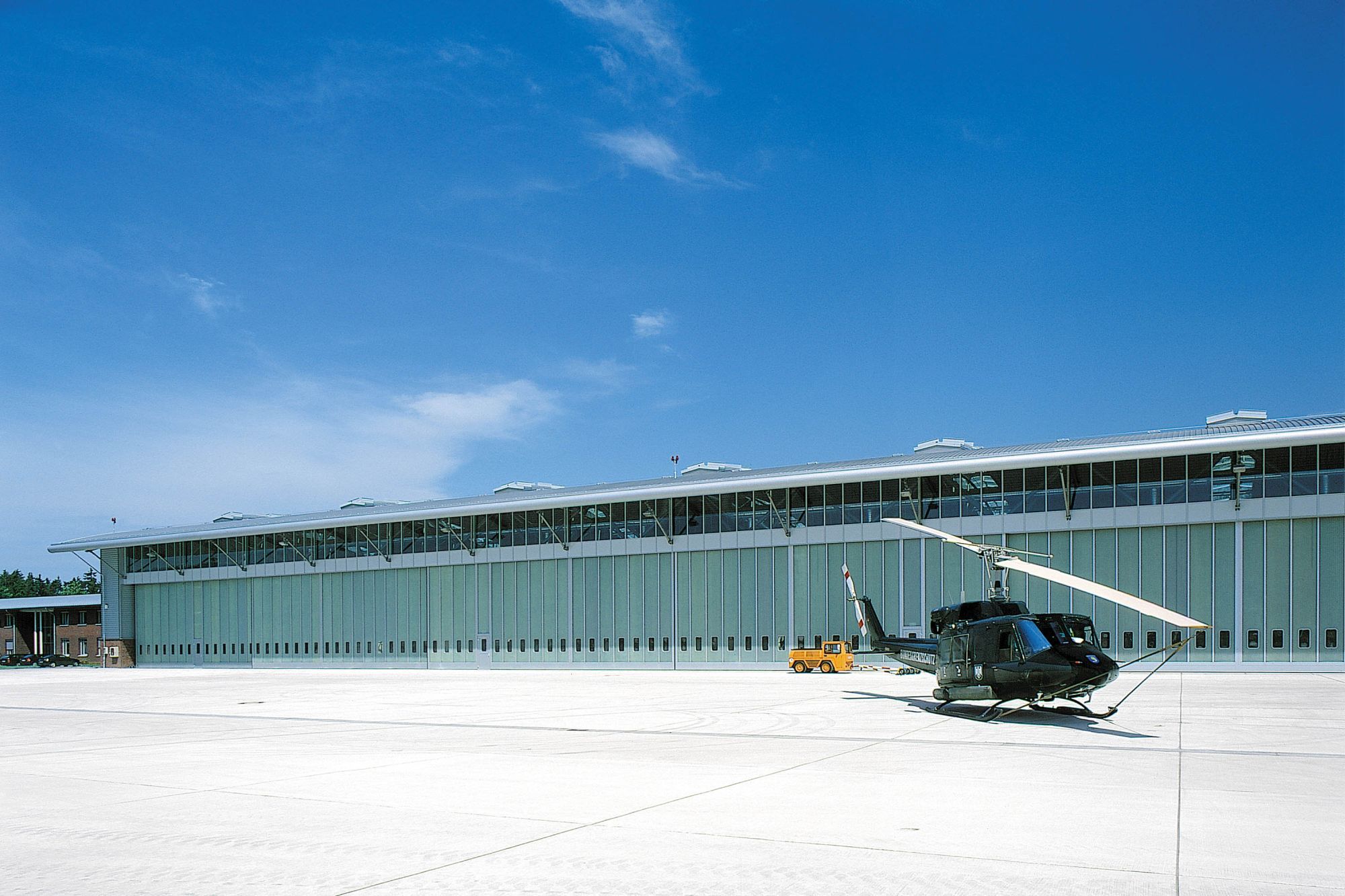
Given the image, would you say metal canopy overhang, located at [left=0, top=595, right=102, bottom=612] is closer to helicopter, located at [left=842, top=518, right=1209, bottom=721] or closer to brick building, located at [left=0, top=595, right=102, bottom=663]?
brick building, located at [left=0, top=595, right=102, bottom=663]

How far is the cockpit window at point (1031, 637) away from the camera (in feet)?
74.1

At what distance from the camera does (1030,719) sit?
23.8 metres

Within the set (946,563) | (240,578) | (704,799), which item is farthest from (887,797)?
(240,578)

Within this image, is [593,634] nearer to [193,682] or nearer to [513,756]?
[193,682]

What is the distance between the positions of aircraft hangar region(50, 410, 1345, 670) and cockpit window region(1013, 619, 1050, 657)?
8933mm

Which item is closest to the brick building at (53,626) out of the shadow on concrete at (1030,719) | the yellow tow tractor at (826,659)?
the yellow tow tractor at (826,659)

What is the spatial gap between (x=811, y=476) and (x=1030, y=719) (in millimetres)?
28442

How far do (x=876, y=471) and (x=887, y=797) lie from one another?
37974mm

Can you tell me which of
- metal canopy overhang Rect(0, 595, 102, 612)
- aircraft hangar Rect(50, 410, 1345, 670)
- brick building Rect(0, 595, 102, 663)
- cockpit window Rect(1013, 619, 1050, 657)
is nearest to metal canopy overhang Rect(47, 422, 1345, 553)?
aircraft hangar Rect(50, 410, 1345, 670)

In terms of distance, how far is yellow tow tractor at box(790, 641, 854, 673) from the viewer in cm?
4844

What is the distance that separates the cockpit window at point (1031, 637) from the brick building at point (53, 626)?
88.5m

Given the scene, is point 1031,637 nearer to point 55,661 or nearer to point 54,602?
point 55,661

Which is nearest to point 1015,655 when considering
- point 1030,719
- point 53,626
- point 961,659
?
point 1030,719

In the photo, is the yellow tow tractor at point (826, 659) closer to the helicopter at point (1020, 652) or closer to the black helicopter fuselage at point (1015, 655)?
the helicopter at point (1020, 652)
